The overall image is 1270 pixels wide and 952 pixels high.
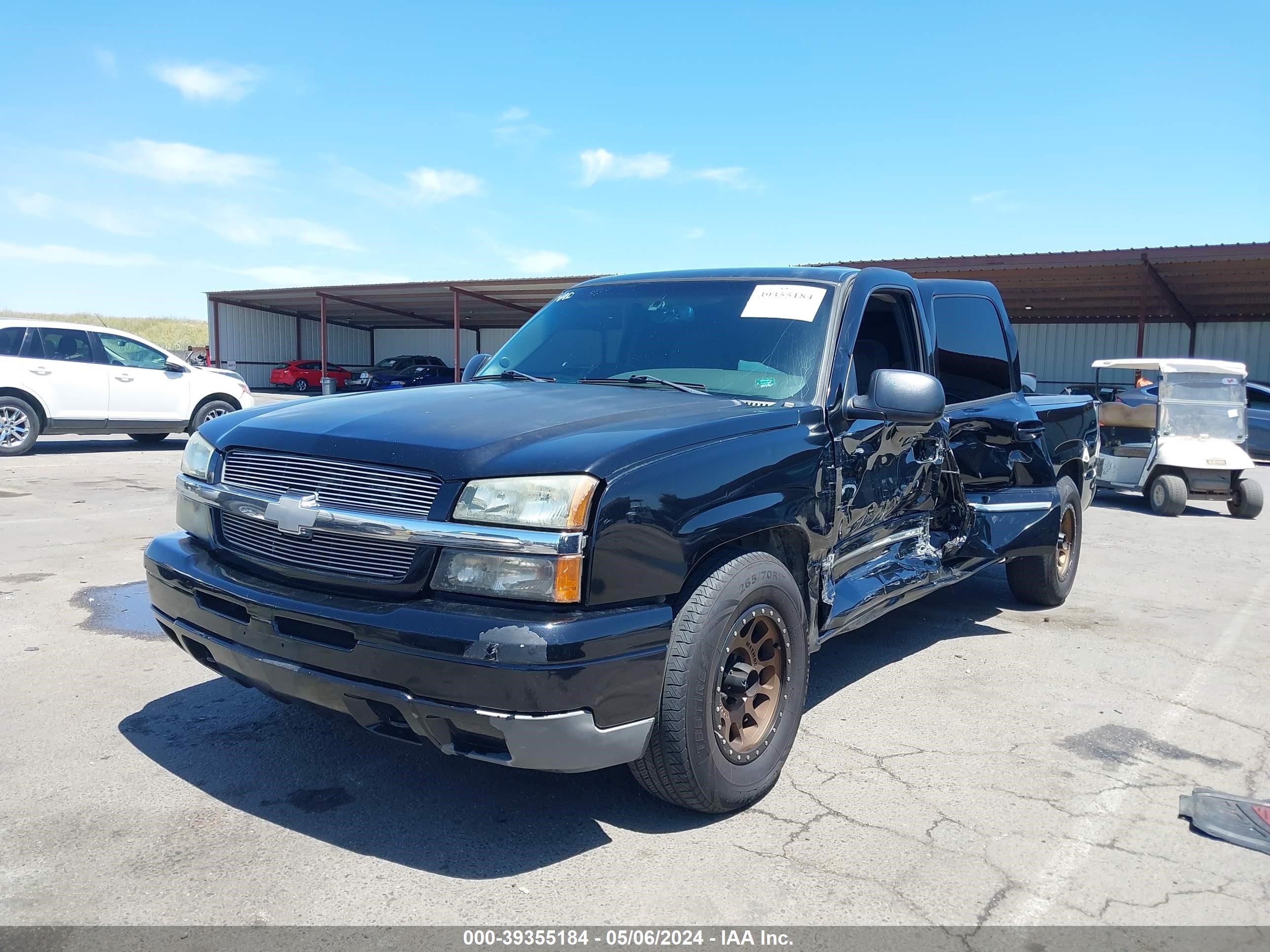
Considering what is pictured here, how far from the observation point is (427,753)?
3752 mm

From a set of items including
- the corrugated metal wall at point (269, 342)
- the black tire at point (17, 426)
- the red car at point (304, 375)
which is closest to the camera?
the black tire at point (17, 426)

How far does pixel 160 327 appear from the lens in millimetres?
80375

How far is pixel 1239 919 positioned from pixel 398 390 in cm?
337

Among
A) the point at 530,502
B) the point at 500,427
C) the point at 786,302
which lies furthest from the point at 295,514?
the point at 786,302

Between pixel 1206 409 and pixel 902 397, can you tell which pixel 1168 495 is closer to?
pixel 1206 409

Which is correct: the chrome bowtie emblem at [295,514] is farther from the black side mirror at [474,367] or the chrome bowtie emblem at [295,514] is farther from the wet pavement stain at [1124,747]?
the wet pavement stain at [1124,747]

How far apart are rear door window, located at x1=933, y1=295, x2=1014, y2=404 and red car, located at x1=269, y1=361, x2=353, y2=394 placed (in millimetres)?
35469

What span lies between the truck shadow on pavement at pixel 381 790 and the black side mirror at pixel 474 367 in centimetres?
170

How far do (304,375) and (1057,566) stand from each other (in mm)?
37440

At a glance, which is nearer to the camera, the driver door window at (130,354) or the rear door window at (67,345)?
the rear door window at (67,345)

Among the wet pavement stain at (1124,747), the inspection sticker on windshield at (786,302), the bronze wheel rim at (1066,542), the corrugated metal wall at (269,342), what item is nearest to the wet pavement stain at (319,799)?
the inspection sticker on windshield at (786,302)

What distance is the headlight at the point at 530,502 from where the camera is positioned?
106 inches

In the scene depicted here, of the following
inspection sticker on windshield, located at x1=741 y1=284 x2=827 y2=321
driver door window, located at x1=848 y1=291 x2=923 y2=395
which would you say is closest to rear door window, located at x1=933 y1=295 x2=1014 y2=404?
driver door window, located at x1=848 y1=291 x2=923 y2=395

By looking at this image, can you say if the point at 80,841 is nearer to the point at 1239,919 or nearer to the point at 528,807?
the point at 528,807
